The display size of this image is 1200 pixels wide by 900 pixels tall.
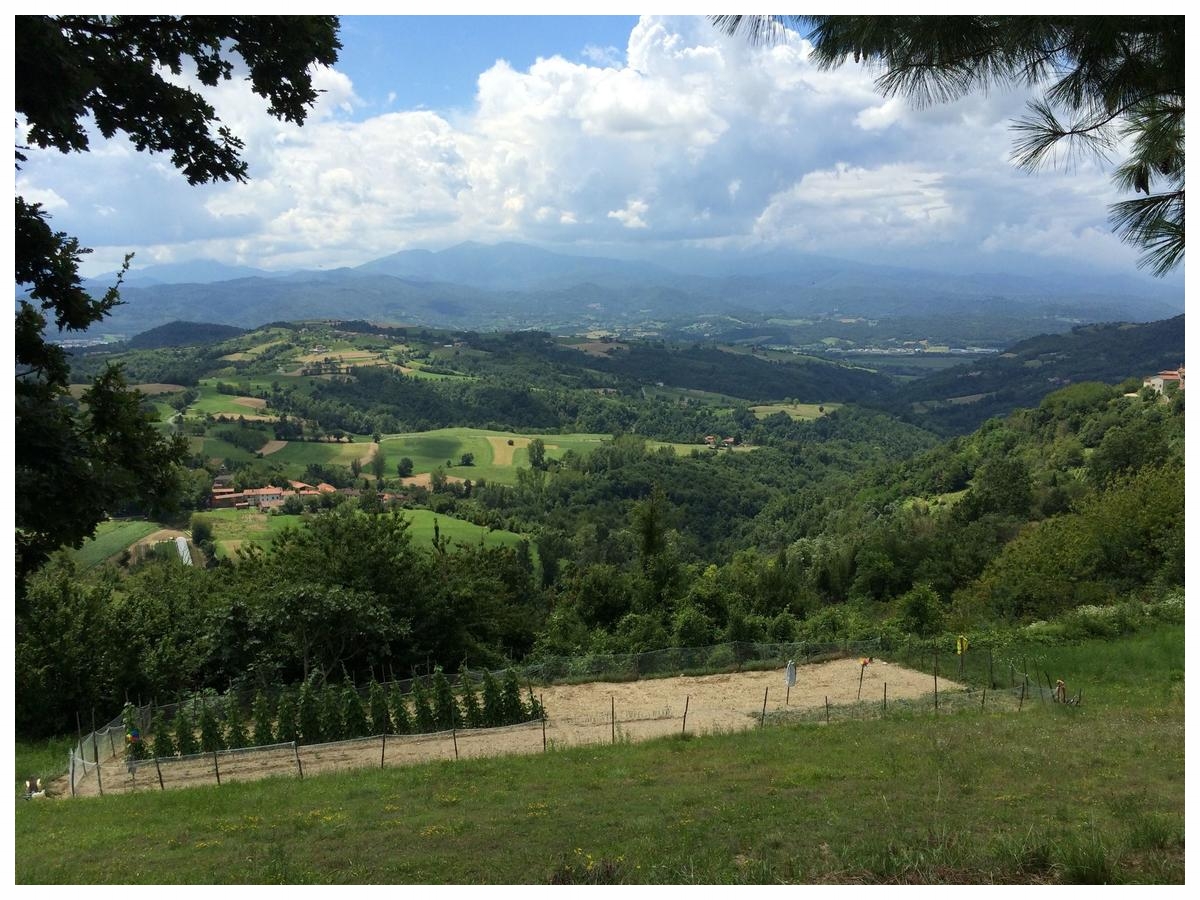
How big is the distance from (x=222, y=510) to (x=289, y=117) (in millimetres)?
72094

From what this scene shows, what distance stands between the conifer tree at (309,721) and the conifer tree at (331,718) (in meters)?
0.08

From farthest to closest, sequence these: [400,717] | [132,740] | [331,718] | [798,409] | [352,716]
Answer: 1. [798,409]
2. [400,717]
3. [352,716]
4. [331,718]
5. [132,740]

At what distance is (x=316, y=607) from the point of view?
19000 mm

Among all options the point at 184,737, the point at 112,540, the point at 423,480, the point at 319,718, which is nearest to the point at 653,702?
the point at 319,718

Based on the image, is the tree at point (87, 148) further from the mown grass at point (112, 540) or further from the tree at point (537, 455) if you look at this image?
the tree at point (537, 455)

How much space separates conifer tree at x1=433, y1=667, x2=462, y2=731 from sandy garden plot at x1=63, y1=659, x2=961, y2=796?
0.39 m

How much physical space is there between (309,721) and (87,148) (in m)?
11.9

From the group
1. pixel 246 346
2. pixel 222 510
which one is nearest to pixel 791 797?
pixel 222 510

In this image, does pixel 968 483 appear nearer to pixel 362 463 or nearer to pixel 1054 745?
pixel 1054 745

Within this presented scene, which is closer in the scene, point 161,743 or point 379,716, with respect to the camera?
point 161,743

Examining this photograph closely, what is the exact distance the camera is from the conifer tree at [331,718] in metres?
14.8

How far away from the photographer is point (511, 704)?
52.7ft

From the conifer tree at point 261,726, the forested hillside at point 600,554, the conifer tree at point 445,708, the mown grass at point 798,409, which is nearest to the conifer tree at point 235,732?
the conifer tree at point 261,726

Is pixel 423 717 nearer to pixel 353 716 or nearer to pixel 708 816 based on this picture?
pixel 353 716
